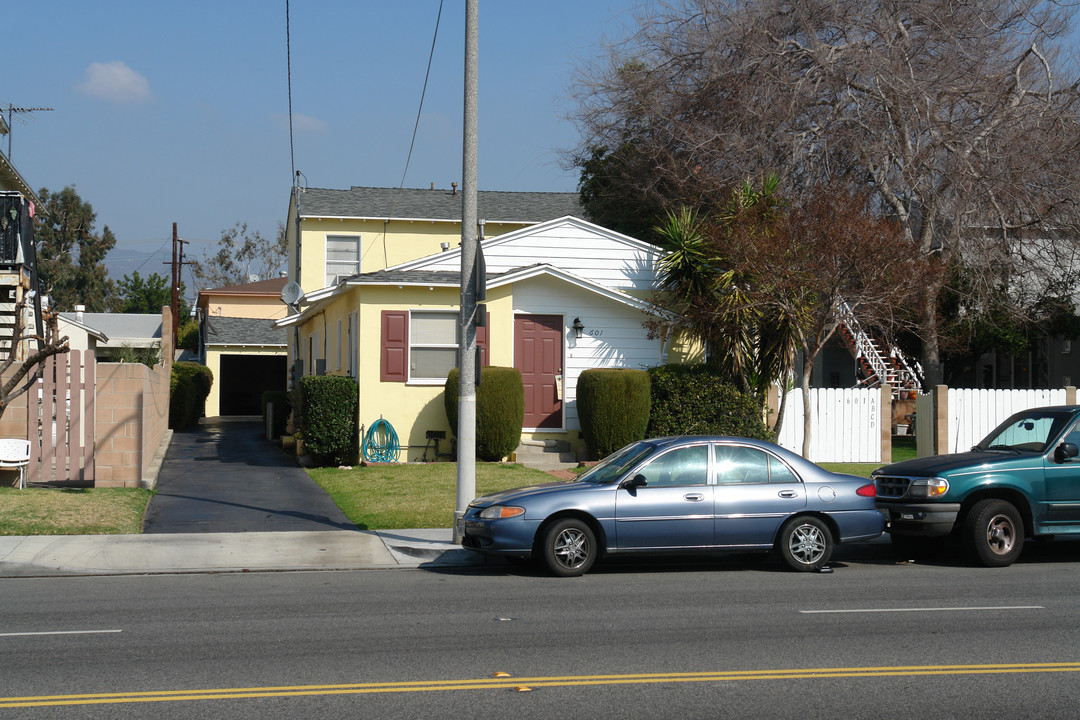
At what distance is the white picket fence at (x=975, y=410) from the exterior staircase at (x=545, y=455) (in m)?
7.75

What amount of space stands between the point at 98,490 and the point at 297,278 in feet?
58.0

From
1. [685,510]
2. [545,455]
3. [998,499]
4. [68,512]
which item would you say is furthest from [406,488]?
[998,499]

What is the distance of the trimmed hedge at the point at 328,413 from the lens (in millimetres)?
19328

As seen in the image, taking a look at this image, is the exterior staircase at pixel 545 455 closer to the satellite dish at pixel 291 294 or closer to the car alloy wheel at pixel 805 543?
the satellite dish at pixel 291 294

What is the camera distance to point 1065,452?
37.7 feet

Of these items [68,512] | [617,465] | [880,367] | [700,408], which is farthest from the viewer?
[880,367]

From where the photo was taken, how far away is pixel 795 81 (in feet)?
74.8

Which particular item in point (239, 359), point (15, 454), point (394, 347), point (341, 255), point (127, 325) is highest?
point (341, 255)

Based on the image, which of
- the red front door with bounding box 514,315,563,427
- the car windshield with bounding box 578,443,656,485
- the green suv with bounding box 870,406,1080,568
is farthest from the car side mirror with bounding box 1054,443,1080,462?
the red front door with bounding box 514,315,563,427

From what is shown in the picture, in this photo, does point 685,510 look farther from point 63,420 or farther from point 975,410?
point 975,410

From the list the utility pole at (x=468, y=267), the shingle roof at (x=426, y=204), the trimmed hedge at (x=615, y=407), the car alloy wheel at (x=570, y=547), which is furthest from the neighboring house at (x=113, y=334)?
the car alloy wheel at (x=570, y=547)

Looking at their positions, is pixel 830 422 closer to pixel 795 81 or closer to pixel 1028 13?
pixel 795 81

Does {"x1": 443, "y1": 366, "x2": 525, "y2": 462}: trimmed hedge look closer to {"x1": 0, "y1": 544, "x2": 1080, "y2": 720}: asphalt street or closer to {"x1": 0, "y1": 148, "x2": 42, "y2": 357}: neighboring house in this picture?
{"x1": 0, "y1": 544, "x2": 1080, "y2": 720}: asphalt street

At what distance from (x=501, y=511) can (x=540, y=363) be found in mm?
10389
